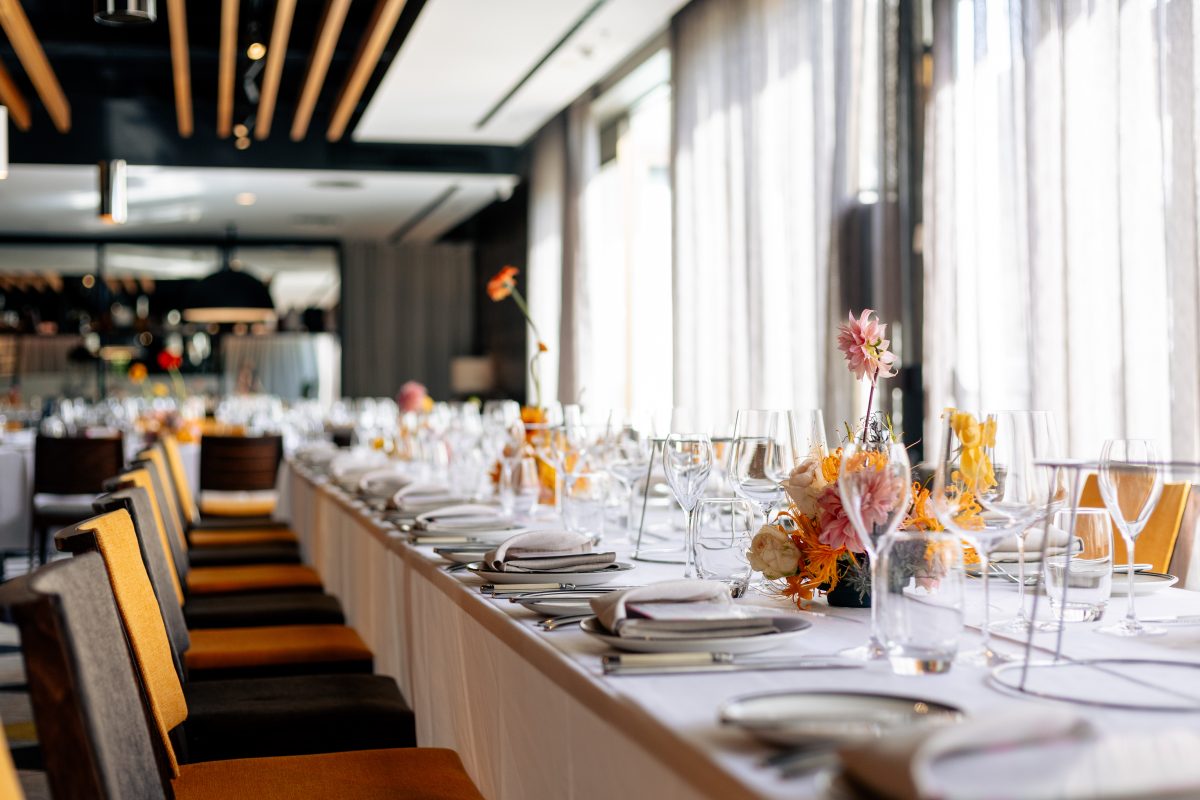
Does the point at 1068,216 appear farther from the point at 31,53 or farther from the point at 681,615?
the point at 31,53

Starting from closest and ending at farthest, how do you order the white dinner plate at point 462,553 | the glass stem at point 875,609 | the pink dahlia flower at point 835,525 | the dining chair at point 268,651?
the glass stem at point 875,609 < the pink dahlia flower at point 835,525 < the white dinner plate at point 462,553 < the dining chair at point 268,651

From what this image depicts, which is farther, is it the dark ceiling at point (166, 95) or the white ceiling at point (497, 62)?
the dark ceiling at point (166, 95)

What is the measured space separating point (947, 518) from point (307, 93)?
7.66 metres

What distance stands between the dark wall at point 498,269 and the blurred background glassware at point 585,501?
8.64m

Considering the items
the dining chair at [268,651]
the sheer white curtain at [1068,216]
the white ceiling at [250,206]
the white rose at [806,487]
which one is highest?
the white ceiling at [250,206]

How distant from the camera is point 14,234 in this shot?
13.3 m

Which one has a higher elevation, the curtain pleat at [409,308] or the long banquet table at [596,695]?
the curtain pleat at [409,308]

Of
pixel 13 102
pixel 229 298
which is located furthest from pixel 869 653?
pixel 229 298

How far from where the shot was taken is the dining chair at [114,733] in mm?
1140

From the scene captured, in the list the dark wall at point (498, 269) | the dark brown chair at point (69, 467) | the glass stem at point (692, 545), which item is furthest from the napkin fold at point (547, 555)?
the dark wall at point (498, 269)

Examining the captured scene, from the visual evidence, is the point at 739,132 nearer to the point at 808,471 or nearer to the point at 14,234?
the point at 808,471

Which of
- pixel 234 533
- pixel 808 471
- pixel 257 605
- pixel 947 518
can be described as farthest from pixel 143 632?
pixel 234 533

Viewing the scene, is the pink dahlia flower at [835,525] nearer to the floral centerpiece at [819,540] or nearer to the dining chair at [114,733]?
the floral centerpiece at [819,540]

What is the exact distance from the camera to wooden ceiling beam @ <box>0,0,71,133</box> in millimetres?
6090
